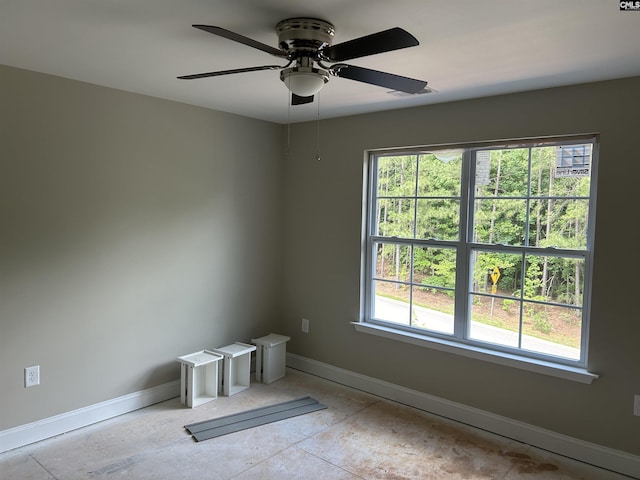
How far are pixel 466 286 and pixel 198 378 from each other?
2194mm

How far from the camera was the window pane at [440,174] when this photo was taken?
3.43m

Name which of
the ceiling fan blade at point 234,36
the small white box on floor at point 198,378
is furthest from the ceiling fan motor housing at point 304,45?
the small white box on floor at point 198,378

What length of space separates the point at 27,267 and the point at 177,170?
1.26m

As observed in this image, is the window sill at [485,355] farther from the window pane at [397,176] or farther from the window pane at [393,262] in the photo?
the window pane at [397,176]

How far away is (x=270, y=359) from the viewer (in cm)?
400

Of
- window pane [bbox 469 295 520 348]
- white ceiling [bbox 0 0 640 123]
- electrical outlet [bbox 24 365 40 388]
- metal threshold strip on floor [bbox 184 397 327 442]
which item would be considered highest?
white ceiling [bbox 0 0 640 123]

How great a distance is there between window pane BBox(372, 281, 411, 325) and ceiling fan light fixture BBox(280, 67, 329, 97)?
2.15 meters

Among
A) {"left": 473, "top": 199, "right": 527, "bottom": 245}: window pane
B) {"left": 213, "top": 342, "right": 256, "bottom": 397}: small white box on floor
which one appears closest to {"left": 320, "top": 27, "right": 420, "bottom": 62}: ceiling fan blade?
{"left": 473, "top": 199, "right": 527, "bottom": 245}: window pane

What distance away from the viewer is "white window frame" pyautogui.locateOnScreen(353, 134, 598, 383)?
2.88 meters

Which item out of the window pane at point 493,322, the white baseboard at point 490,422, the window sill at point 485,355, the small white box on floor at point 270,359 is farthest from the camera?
the small white box on floor at point 270,359

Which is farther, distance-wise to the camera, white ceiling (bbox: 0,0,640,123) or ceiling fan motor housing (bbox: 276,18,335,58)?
ceiling fan motor housing (bbox: 276,18,335,58)

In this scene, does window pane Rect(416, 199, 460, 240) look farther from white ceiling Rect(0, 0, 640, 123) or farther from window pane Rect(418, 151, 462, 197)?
white ceiling Rect(0, 0, 640, 123)

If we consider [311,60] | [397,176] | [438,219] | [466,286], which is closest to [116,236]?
[311,60]

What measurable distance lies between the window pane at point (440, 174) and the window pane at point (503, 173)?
6.3 inches
